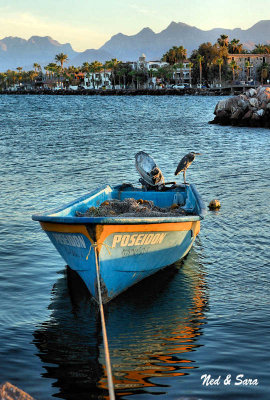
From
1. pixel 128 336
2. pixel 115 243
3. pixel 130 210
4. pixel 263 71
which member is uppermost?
pixel 263 71

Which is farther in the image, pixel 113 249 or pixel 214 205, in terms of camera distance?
pixel 214 205

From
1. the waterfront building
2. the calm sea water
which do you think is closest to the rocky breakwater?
the calm sea water

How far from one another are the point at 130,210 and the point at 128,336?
3864 millimetres

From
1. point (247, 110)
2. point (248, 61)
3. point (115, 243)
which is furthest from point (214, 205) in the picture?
point (248, 61)

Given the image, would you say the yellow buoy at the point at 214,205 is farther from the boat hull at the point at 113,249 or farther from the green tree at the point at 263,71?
the green tree at the point at 263,71

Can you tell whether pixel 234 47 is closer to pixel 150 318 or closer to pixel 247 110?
pixel 247 110

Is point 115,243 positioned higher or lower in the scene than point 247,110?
lower

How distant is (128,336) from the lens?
9.06 m

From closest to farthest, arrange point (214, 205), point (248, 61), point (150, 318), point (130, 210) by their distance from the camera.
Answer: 1. point (150, 318)
2. point (130, 210)
3. point (214, 205)
4. point (248, 61)

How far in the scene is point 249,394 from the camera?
7242 millimetres

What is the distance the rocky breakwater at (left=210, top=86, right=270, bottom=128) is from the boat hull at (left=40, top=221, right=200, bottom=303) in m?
51.0

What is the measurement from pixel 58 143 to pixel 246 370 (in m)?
37.0

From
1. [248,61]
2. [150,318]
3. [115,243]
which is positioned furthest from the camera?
[248,61]

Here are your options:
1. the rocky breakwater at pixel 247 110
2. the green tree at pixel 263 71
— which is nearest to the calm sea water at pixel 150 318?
the rocky breakwater at pixel 247 110
